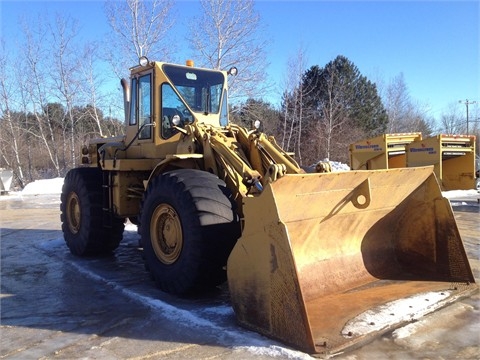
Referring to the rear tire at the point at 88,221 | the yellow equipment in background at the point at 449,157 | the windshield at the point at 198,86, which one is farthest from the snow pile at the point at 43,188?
the windshield at the point at 198,86

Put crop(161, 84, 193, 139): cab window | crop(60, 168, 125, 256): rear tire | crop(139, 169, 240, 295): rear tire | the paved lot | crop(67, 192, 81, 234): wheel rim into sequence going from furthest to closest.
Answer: crop(67, 192, 81, 234): wheel rim
crop(60, 168, 125, 256): rear tire
crop(161, 84, 193, 139): cab window
crop(139, 169, 240, 295): rear tire
the paved lot

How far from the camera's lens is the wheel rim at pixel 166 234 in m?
5.07

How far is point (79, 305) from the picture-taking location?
5016 mm

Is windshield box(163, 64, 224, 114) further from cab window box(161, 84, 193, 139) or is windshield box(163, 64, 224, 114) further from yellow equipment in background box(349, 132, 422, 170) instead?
yellow equipment in background box(349, 132, 422, 170)

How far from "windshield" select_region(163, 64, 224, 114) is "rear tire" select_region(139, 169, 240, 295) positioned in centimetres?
166

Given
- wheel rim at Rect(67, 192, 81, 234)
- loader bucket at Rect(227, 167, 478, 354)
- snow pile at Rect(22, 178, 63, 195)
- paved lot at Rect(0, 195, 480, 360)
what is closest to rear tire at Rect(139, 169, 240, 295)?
paved lot at Rect(0, 195, 480, 360)

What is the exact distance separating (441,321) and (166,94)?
14.4 feet

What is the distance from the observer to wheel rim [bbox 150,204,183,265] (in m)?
5.07

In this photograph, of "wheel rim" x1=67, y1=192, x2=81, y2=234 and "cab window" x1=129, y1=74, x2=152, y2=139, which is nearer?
"cab window" x1=129, y1=74, x2=152, y2=139

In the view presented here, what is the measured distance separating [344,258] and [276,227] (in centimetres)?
164

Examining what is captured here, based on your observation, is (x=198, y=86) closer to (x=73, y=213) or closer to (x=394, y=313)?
(x=73, y=213)

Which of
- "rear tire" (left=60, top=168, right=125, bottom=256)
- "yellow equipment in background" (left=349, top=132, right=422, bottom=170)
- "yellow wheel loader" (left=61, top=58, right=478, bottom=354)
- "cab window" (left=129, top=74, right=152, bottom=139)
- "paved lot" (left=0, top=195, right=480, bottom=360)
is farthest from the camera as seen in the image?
"yellow equipment in background" (left=349, top=132, right=422, bottom=170)

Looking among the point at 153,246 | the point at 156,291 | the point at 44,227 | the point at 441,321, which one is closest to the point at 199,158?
the point at 153,246

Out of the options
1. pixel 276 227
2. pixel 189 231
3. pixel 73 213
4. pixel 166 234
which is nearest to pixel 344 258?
pixel 276 227
